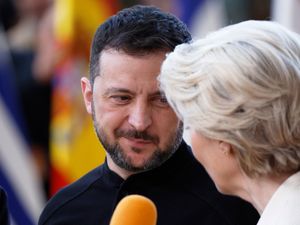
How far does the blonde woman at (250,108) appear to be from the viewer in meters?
1.44

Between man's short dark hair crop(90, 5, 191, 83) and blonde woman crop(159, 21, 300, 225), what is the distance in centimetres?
29

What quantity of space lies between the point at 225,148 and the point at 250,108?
9 centimetres

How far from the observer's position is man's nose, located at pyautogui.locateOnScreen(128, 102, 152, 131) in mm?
1770

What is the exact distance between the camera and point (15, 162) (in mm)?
4035

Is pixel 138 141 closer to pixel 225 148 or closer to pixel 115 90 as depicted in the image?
pixel 115 90

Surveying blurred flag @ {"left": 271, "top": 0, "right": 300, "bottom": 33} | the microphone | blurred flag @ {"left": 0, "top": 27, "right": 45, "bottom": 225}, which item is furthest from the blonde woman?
blurred flag @ {"left": 0, "top": 27, "right": 45, "bottom": 225}

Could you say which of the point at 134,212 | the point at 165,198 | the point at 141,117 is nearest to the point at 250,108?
the point at 134,212

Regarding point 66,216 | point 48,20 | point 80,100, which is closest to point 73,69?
point 80,100

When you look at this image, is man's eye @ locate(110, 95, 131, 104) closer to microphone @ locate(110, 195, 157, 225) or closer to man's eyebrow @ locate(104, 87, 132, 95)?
man's eyebrow @ locate(104, 87, 132, 95)

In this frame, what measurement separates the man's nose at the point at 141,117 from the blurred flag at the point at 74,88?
6.23 feet

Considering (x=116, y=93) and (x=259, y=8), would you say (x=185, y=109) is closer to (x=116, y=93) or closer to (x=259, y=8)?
(x=116, y=93)

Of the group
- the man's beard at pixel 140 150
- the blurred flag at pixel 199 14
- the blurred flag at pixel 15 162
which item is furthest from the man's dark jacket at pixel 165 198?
the blurred flag at pixel 15 162

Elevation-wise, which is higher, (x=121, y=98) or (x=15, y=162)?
(x=121, y=98)

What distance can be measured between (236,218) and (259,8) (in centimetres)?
201
